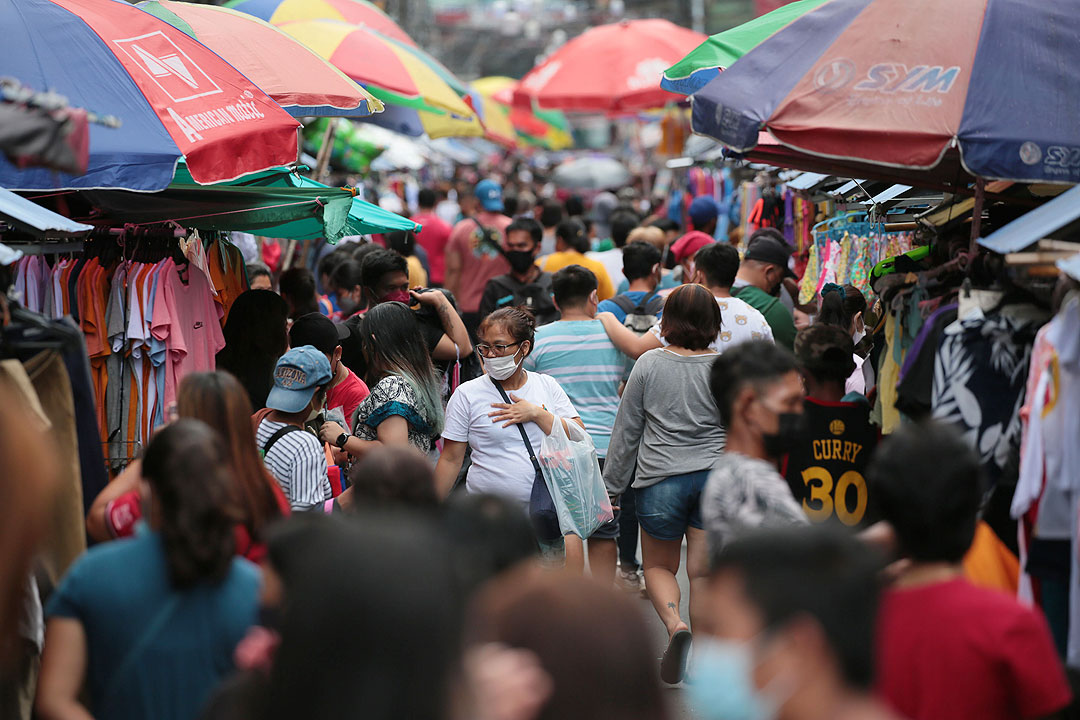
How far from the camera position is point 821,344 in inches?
193

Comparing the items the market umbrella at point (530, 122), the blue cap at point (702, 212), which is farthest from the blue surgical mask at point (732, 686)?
the market umbrella at point (530, 122)

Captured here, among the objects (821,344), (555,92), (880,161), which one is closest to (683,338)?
(821,344)

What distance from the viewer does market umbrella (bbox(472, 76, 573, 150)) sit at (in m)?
22.2

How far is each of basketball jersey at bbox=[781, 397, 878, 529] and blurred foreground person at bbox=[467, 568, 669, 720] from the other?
254 cm

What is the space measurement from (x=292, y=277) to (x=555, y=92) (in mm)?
6839

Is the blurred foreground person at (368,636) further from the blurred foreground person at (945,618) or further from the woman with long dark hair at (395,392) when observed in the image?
the woman with long dark hair at (395,392)

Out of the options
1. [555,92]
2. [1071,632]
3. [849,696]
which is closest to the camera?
[849,696]

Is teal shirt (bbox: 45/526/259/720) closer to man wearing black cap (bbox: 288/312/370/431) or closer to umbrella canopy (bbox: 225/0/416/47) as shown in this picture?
man wearing black cap (bbox: 288/312/370/431)

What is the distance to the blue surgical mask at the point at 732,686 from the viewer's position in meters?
2.37

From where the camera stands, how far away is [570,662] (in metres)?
2.34

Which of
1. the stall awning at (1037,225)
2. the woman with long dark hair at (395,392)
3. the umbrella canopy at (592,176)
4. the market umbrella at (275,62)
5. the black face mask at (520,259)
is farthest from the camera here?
the umbrella canopy at (592,176)

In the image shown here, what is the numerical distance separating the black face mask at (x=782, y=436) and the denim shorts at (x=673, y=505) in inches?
93.6

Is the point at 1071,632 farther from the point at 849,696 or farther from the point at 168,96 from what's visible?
the point at 168,96

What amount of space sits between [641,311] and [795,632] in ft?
18.0
